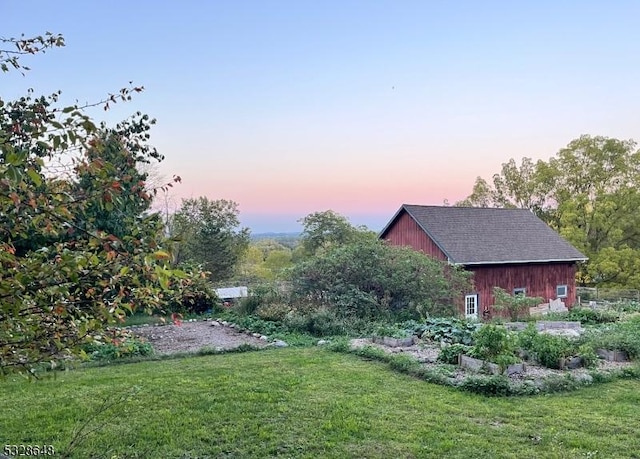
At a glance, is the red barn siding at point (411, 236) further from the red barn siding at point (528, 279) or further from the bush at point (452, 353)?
the bush at point (452, 353)

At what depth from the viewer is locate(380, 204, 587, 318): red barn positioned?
1659 centimetres

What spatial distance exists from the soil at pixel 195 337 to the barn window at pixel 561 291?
46.2 ft

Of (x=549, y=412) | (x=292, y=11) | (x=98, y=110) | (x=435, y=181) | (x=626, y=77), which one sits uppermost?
(x=292, y=11)

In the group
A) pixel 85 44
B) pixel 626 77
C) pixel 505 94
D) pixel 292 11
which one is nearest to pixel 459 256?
pixel 505 94

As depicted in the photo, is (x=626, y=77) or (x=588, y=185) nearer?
(x=626, y=77)

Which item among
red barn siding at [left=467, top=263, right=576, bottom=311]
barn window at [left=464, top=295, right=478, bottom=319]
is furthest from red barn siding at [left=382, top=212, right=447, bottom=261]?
barn window at [left=464, top=295, right=478, bottom=319]

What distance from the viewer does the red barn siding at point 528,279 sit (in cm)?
1661

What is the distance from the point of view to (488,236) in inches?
715

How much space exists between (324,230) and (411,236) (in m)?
9.80

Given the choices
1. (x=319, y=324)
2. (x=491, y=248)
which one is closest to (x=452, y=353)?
(x=319, y=324)

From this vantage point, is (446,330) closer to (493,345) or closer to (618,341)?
(493,345)

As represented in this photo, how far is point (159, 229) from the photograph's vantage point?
5.06 feet

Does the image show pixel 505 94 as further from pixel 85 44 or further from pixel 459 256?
pixel 85 44

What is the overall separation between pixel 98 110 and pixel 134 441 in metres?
3.05
